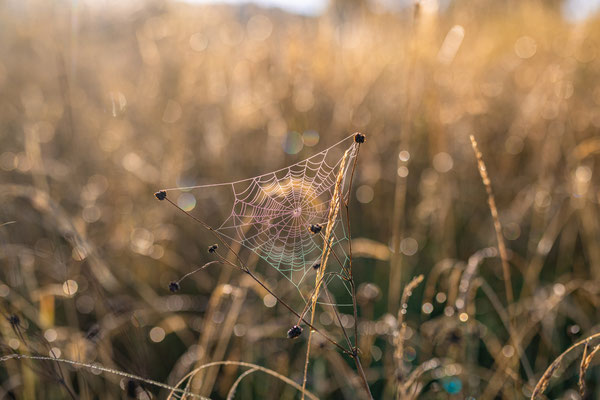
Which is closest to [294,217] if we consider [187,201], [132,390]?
[132,390]

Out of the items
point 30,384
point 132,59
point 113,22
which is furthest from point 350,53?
point 113,22

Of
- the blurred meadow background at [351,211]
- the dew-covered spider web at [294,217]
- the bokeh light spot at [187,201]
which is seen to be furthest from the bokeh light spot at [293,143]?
the bokeh light spot at [187,201]

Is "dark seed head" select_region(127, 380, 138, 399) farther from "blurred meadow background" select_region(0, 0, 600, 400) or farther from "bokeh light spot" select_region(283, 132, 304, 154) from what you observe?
"bokeh light spot" select_region(283, 132, 304, 154)

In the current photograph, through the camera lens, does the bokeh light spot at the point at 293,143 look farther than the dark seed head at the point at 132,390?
Yes

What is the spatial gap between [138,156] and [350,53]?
1508 mm

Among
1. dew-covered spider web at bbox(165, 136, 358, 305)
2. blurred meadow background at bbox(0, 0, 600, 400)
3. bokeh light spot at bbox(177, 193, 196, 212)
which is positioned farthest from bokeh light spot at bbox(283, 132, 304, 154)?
bokeh light spot at bbox(177, 193, 196, 212)

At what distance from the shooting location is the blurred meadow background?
1.36 metres

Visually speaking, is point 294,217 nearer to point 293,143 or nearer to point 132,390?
point 132,390

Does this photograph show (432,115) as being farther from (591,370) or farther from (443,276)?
(591,370)

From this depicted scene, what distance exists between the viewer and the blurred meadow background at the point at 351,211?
1364 mm

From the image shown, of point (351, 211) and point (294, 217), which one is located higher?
point (294, 217)

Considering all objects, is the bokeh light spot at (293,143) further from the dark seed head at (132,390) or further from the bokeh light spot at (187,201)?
the dark seed head at (132,390)

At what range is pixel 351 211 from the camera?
2293mm

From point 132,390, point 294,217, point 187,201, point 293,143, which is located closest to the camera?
point 132,390
